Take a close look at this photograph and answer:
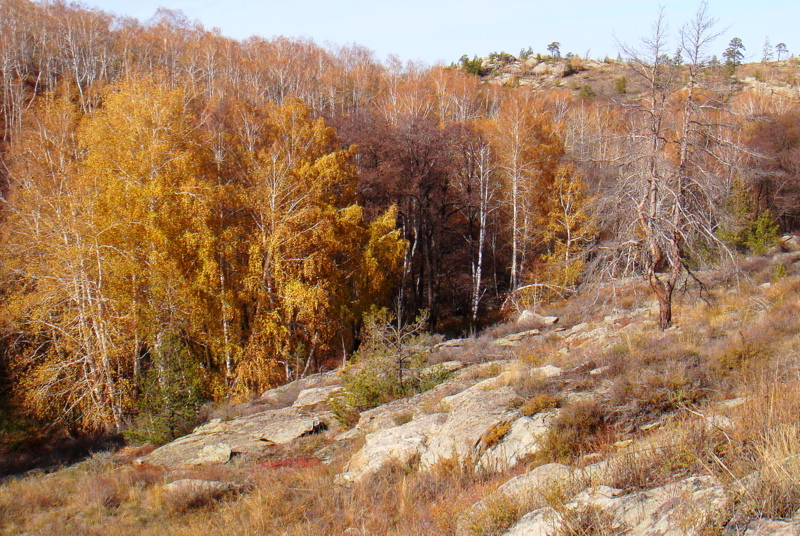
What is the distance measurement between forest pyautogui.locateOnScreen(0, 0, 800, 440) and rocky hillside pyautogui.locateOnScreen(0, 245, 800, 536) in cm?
178

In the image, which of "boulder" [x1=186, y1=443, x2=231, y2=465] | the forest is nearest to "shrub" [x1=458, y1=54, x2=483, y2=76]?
the forest

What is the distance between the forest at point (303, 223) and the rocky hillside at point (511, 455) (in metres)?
1.78

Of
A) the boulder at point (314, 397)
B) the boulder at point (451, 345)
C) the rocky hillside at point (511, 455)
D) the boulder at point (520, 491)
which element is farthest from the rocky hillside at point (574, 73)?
the boulder at point (520, 491)

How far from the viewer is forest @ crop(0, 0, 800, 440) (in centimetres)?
1160

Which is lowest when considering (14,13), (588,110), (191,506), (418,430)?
(191,506)

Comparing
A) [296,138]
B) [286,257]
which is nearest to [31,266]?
[286,257]

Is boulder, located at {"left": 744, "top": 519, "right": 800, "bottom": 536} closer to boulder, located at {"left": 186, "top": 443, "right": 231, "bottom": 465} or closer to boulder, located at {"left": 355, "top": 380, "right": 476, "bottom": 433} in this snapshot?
boulder, located at {"left": 355, "top": 380, "right": 476, "bottom": 433}

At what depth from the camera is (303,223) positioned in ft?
69.1

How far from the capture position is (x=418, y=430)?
882 centimetres

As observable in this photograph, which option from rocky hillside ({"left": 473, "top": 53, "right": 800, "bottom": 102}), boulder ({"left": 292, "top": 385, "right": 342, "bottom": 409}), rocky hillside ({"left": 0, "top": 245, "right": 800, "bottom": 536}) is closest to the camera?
rocky hillside ({"left": 0, "top": 245, "right": 800, "bottom": 536})

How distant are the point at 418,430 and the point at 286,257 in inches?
510

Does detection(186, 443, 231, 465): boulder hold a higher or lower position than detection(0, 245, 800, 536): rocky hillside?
lower

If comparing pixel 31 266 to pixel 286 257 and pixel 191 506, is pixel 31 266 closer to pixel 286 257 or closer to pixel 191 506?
pixel 286 257

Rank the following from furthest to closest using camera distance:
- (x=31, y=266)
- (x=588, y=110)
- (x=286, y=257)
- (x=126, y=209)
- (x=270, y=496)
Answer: (x=588, y=110), (x=286, y=257), (x=126, y=209), (x=31, y=266), (x=270, y=496)
